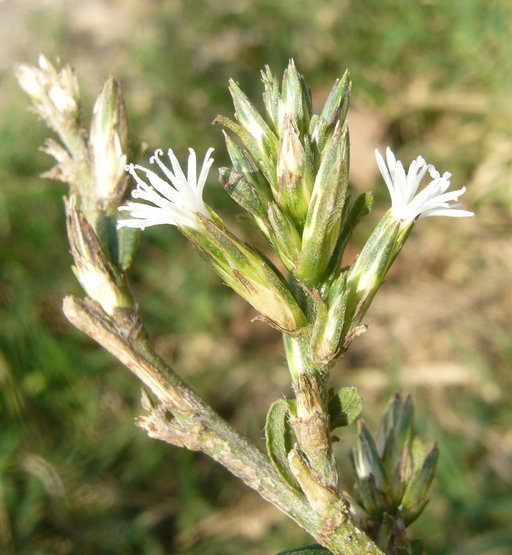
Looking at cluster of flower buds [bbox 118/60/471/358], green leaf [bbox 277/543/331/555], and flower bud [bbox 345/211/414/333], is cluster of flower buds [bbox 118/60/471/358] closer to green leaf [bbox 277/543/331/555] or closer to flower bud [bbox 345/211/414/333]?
flower bud [bbox 345/211/414/333]

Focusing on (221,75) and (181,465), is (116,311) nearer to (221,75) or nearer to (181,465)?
(181,465)

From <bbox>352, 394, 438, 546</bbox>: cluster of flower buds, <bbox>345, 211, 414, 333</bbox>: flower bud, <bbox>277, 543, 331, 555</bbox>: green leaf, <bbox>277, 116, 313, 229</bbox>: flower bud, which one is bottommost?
<bbox>352, 394, 438, 546</bbox>: cluster of flower buds

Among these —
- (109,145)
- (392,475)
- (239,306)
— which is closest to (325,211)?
(109,145)

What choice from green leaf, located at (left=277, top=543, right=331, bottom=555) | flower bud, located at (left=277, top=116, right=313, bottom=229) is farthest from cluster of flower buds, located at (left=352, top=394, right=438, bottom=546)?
flower bud, located at (left=277, top=116, right=313, bottom=229)

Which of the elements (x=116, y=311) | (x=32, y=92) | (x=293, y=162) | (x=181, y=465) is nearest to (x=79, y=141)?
(x=32, y=92)

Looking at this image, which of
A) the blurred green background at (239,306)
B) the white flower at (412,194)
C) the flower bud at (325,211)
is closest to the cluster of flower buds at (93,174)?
the flower bud at (325,211)
